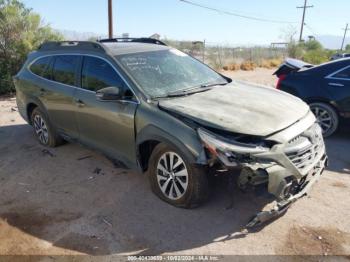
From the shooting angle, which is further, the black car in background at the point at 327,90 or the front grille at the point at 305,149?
the black car in background at the point at 327,90

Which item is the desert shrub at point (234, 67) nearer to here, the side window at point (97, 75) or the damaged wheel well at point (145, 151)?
the side window at point (97, 75)

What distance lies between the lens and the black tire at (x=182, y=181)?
3516mm

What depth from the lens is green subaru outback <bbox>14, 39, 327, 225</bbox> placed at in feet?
10.8

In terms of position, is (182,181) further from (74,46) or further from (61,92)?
(74,46)

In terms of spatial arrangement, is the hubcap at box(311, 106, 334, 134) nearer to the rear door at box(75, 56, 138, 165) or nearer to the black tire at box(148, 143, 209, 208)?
the black tire at box(148, 143, 209, 208)

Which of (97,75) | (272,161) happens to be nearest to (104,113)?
(97,75)

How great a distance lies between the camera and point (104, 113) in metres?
4.35

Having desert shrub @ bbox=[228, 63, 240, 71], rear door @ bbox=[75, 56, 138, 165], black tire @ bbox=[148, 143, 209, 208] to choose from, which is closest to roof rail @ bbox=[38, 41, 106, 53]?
rear door @ bbox=[75, 56, 138, 165]

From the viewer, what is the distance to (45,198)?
4.27 metres

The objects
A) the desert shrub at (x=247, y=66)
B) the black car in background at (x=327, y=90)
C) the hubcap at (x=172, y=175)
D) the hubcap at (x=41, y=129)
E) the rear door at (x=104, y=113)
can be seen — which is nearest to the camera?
the hubcap at (x=172, y=175)

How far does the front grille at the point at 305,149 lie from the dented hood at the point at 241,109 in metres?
0.20

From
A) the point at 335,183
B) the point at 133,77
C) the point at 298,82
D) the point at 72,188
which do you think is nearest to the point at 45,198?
the point at 72,188

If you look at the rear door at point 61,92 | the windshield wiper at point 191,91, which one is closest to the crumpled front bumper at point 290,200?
the windshield wiper at point 191,91

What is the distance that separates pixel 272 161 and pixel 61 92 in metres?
A: 3.34
